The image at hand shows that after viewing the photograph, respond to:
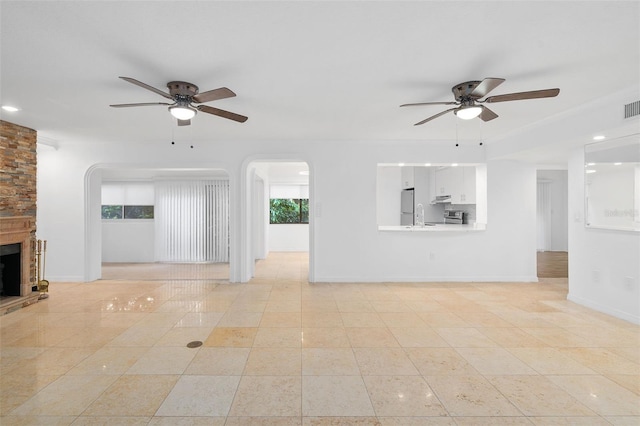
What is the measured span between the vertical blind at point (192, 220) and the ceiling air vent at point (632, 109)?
7.83 metres

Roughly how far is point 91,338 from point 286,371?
7.06 ft

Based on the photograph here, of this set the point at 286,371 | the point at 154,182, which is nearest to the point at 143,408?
the point at 286,371

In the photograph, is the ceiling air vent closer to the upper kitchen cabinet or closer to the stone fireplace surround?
the upper kitchen cabinet

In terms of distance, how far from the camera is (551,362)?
9.19 feet

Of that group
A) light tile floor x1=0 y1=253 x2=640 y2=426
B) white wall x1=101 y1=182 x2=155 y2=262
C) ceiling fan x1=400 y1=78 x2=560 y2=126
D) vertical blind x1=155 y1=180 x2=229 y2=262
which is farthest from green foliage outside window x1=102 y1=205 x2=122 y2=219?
ceiling fan x1=400 y1=78 x2=560 y2=126

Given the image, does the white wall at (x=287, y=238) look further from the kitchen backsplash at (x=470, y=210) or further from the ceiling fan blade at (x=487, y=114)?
Result: the ceiling fan blade at (x=487, y=114)

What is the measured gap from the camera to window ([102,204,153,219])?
8906mm

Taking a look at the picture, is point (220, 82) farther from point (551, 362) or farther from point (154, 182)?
point (154, 182)

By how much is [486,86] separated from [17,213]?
6.17 meters

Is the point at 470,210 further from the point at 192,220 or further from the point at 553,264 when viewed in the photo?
the point at 192,220

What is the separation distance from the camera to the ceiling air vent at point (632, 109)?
3.32m

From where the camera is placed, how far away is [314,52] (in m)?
2.64

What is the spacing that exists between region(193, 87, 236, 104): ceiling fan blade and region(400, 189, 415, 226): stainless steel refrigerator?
661 cm

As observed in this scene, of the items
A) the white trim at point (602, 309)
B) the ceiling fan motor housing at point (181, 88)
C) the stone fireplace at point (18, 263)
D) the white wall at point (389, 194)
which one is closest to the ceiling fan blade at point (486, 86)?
the ceiling fan motor housing at point (181, 88)
